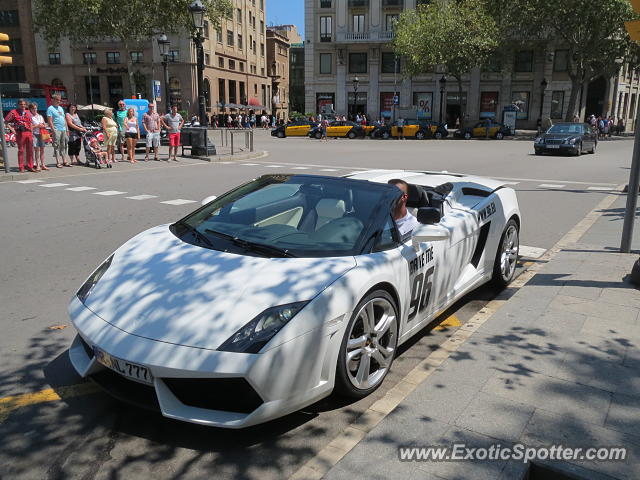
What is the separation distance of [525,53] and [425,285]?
59842 millimetres

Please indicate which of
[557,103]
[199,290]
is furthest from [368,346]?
[557,103]

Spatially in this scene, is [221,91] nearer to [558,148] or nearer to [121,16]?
[121,16]

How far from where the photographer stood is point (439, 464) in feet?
8.55

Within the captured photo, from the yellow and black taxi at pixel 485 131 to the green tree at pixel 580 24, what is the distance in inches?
305

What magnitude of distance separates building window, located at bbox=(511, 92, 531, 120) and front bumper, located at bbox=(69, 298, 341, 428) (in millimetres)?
59235

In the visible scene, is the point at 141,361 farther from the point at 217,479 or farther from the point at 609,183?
the point at 609,183

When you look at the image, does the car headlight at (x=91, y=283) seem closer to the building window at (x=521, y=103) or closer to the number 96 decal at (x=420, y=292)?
the number 96 decal at (x=420, y=292)

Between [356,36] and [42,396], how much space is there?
61950 mm

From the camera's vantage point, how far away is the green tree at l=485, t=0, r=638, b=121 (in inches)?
1518

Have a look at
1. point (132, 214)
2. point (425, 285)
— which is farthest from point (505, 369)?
point (132, 214)

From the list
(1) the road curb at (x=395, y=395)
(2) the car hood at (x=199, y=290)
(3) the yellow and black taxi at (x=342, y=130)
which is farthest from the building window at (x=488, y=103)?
(2) the car hood at (x=199, y=290)

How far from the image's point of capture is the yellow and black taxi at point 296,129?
42.3m

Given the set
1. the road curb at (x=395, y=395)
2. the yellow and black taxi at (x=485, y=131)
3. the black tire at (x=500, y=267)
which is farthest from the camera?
the yellow and black taxi at (x=485, y=131)

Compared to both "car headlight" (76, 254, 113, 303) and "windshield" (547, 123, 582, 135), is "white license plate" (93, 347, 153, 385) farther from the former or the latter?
"windshield" (547, 123, 582, 135)
